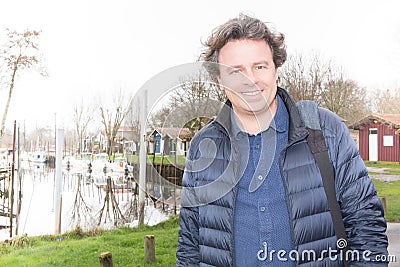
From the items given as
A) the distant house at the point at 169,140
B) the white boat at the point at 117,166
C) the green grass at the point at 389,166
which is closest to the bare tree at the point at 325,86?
the green grass at the point at 389,166

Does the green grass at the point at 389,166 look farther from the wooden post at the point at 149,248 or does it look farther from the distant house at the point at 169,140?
the distant house at the point at 169,140

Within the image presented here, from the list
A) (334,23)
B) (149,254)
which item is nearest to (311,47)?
(334,23)

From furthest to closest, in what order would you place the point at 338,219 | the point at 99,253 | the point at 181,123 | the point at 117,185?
the point at 117,185 → the point at 99,253 → the point at 181,123 → the point at 338,219

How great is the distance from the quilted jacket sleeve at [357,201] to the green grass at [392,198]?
2410 millimetres

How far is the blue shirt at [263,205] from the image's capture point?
2.60 ft

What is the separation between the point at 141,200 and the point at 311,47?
4.90ft

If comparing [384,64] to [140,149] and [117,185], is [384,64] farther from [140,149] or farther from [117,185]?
[140,149]

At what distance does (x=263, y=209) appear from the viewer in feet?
2.60

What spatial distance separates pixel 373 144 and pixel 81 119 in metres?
1.86

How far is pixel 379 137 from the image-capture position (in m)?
2.93

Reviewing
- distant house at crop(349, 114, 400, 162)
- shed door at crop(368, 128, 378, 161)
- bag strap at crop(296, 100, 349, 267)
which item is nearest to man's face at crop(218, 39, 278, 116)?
bag strap at crop(296, 100, 349, 267)

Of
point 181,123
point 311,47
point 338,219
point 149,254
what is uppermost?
point 311,47

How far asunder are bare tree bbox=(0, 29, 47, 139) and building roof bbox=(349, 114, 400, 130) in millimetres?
1874

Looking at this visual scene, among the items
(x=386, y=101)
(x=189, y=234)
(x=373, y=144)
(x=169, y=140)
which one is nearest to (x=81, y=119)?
(x=169, y=140)
